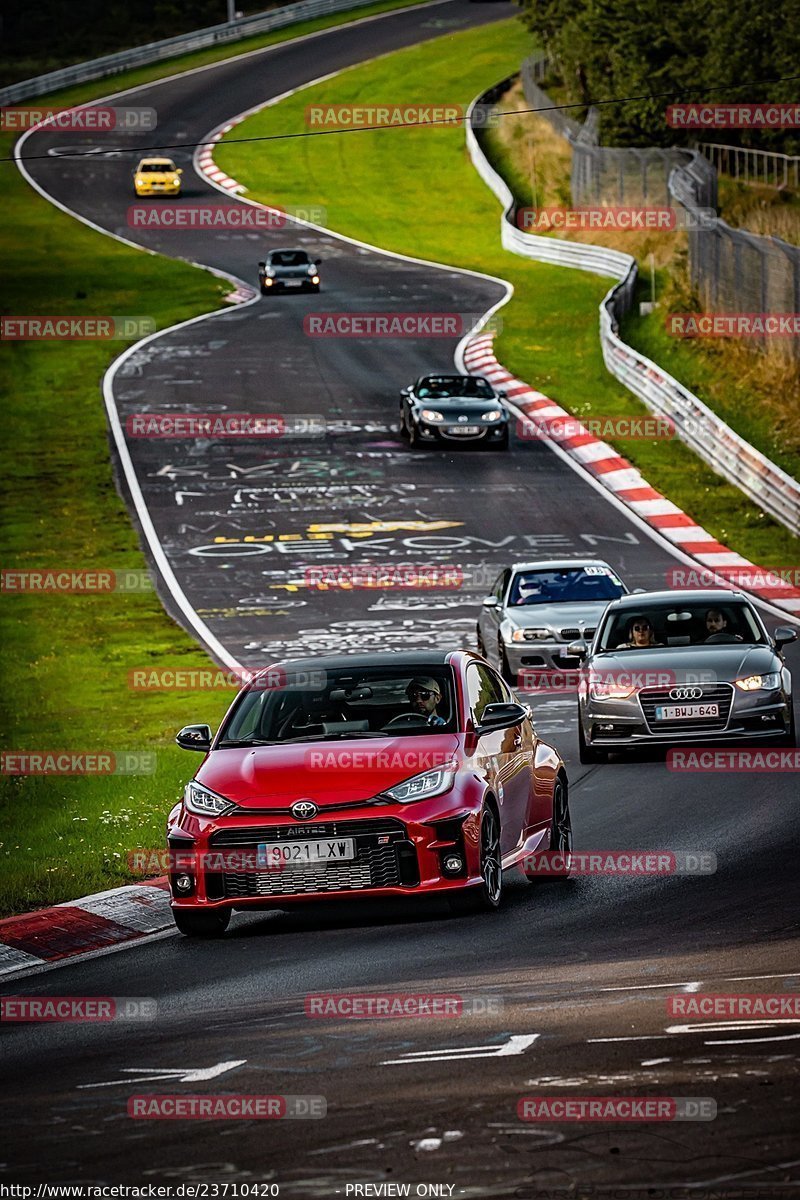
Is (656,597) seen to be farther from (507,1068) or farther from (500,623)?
(507,1068)

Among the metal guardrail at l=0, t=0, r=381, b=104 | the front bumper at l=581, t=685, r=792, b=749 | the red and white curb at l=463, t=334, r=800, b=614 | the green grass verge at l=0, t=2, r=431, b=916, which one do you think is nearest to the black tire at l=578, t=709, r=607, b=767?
the front bumper at l=581, t=685, r=792, b=749

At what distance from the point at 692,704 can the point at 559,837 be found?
15.3 ft

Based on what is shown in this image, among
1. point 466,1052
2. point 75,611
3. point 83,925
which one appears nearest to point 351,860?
point 83,925

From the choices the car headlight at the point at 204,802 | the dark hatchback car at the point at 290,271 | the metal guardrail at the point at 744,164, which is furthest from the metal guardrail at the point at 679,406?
the car headlight at the point at 204,802

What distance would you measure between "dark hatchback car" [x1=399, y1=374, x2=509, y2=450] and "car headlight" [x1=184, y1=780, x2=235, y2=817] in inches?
1164

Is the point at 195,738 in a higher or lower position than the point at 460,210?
higher

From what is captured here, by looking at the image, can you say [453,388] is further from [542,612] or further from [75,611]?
[542,612]

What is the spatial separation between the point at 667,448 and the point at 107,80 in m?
67.5

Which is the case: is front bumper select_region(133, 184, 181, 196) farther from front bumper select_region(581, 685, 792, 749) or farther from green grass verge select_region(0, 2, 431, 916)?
front bumper select_region(581, 685, 792, 749)

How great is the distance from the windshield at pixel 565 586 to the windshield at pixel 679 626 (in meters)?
6.17

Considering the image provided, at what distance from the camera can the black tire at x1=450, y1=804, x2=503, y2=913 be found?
11.8 meters

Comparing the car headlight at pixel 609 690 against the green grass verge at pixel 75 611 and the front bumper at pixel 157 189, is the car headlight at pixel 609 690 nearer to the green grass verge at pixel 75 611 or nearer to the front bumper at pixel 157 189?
the green grass verge at pixel 75 611

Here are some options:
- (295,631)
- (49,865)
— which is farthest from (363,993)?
(295,631)

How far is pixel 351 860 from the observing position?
11508 mm
